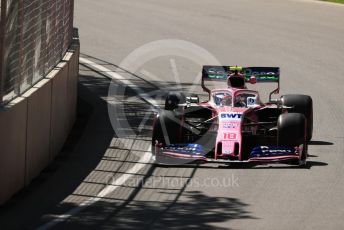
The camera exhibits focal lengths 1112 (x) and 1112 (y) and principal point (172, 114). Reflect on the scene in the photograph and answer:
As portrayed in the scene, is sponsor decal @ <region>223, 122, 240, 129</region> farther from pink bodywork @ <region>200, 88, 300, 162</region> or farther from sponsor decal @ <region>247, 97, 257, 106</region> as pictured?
sponsor decal @ <region>247, 97, 257, 106</region>

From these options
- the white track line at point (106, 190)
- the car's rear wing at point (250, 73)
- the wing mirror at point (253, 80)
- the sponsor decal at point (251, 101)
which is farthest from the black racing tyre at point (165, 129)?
the wing mirror at point (253, 80)

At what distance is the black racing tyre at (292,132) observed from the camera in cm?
1558

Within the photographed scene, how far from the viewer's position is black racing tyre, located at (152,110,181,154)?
51.8ft

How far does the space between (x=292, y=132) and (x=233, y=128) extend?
84 centimetres

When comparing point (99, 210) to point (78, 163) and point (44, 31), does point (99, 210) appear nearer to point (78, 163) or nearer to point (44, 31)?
point (78, 163)

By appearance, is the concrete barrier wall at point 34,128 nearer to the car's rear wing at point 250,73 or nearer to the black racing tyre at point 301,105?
the car's rear wing at point 250,73

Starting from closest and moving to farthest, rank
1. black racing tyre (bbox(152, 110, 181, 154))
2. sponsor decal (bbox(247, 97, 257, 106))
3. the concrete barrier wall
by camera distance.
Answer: the concrete barrier wall, black racing tyre (bbox(152, 110, 181, 154)), sponsor decal (bbox(247, 97, 257, 106))

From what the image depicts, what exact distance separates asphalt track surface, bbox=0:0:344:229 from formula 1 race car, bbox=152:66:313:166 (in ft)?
0.74

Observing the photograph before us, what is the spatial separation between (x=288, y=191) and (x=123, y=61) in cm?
1171

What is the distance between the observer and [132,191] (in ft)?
46.4

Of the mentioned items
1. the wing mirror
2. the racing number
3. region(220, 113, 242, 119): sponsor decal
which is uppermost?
the wing mirror

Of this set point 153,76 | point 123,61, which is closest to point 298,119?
point 153,76

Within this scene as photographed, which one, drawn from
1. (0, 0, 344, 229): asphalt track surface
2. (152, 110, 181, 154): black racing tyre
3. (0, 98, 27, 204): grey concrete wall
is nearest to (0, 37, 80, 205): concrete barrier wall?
(0, 98, 27, 204): grey concrete wall

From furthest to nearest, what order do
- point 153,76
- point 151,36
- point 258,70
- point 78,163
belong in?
1. point 151,36
2. point 153,76
3. point 258,70
4. point 78,163
